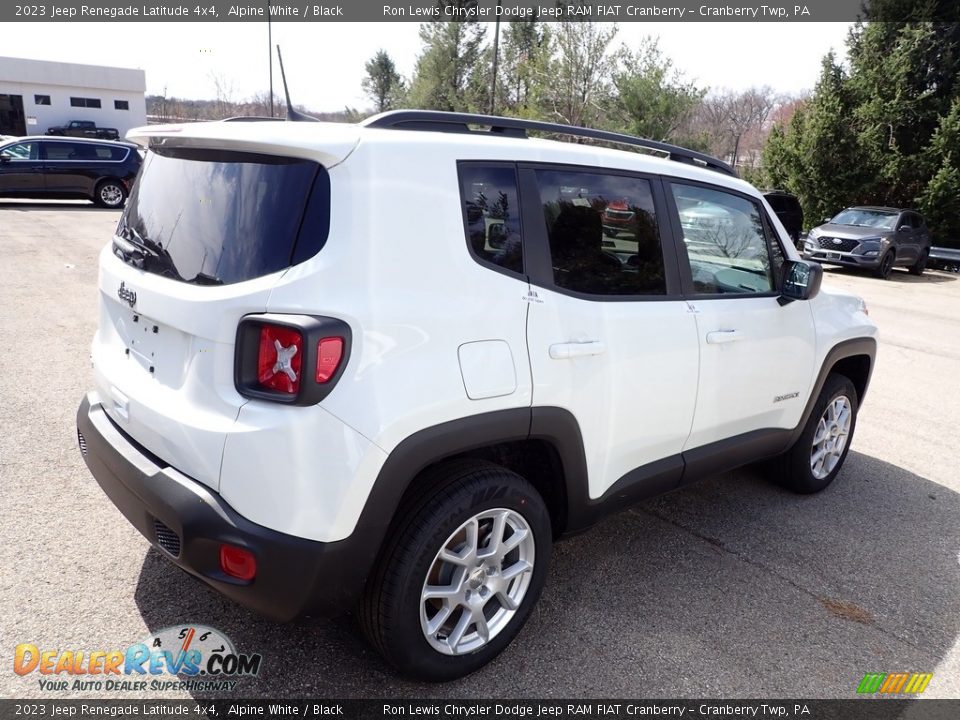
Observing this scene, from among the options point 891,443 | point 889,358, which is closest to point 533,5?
point 889,358

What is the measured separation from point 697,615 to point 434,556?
4.30ft

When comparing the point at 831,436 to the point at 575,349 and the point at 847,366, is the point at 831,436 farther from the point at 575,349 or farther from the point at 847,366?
the point at 575,349

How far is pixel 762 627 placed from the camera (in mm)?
2906

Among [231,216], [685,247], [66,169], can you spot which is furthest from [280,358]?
[66,169]

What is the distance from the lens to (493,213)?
8.04 ft

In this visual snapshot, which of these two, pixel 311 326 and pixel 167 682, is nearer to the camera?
pixel 311 326

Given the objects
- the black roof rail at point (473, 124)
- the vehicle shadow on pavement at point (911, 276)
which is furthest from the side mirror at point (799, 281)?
the vehicle shadow on pavement at point (911, 276)

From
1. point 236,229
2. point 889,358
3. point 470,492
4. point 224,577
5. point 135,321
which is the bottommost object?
point 889,358

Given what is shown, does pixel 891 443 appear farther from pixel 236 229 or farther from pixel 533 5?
pixel 533 5

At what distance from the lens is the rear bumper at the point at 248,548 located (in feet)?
6.68

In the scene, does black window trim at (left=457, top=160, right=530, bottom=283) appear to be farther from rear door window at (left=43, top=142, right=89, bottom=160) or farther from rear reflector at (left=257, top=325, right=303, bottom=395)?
rear door window at (left=43, top=142, right=89, bottom=160)

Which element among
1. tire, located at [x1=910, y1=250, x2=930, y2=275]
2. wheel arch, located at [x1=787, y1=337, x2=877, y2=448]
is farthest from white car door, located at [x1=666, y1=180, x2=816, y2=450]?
tire, located at [x1=910, y1=250, x2=930, y2=275]

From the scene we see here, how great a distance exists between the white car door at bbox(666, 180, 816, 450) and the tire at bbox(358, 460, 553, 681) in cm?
105

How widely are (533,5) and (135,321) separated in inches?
1499
